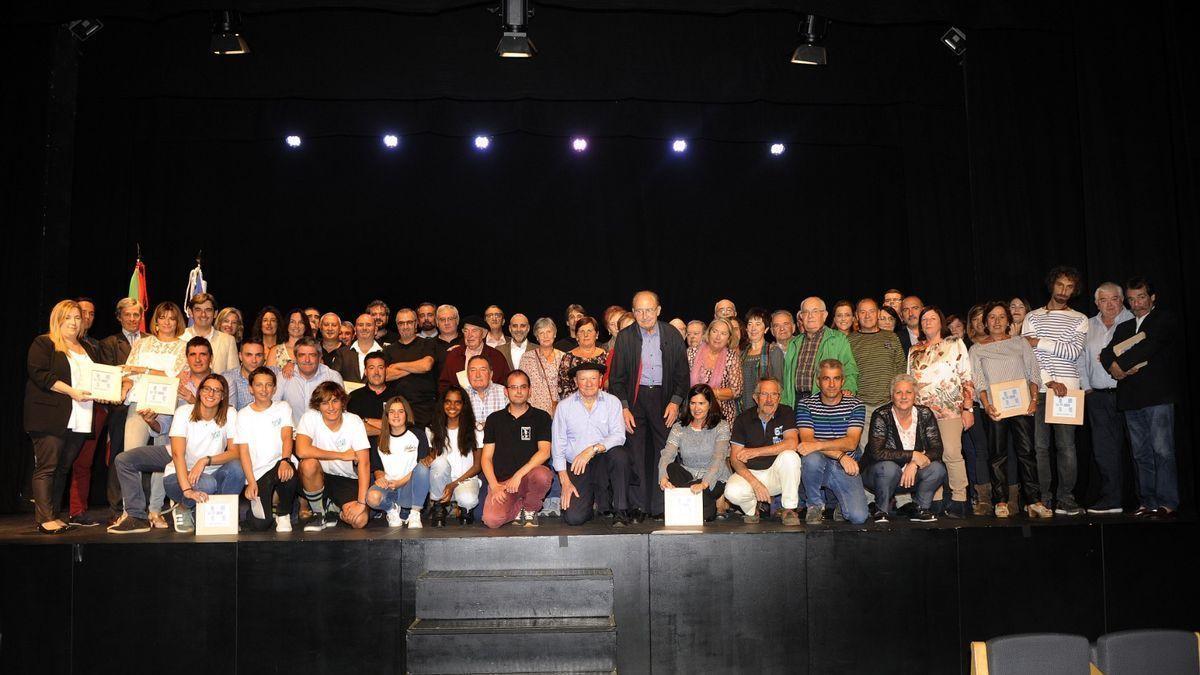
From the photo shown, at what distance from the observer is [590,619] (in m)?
5.14

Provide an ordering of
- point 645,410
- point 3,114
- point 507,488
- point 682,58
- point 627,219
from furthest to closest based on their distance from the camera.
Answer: point 627,219 < point 682,58 < point 3,114 < point 645,410 < point 507,488

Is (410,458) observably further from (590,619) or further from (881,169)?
(881,169)

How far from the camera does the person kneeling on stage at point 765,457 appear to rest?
19.6ft

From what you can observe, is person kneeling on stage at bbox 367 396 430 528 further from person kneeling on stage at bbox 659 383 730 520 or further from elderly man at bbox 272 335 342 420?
person kneeling on stage at bbox 659 383 730 520

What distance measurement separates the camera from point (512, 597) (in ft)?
16.9

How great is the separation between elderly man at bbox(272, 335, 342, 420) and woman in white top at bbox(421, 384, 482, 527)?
832 mm

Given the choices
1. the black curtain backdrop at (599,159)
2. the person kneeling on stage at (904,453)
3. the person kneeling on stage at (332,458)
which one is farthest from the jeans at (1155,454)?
the person kneeling on stage at (332,458)

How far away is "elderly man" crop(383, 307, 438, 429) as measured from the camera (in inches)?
259

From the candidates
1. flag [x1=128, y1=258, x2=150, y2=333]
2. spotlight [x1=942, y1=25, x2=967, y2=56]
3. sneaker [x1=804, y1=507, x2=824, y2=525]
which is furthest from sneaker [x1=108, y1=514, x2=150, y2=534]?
spotlight [x1=942, y1=25, x2=967, y2=56]

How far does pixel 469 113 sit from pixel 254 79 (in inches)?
77.7

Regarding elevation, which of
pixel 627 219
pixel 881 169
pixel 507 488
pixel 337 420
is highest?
pixel 881 169

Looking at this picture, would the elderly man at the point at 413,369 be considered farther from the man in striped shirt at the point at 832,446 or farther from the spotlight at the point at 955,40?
the spotlight at the point at 955,40

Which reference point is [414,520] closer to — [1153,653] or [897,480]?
[897,480]

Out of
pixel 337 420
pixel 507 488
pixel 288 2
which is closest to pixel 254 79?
pixel 288 2
